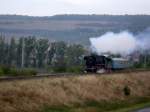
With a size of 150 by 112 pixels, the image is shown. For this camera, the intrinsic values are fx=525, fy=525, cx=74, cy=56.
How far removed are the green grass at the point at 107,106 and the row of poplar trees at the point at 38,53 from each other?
226 ft

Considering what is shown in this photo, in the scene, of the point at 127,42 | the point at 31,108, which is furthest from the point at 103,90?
the point at 127,42

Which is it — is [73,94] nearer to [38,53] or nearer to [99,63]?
[99,63]

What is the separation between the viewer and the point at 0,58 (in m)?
127

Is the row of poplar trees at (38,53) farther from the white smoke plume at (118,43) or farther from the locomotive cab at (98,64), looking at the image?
the locomotive cab at (98,64)

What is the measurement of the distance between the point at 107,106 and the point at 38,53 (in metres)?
84.7

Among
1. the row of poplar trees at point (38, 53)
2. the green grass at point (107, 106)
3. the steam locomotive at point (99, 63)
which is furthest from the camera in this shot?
the row of poplar trees at point (38, 53)

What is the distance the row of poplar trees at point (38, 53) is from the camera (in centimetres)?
12938

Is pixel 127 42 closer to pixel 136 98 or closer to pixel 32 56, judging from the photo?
pixel 136 98

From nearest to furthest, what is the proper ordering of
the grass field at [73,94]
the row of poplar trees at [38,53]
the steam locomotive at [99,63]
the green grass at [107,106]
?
the grass field at [73,94] < the green grass at [107,106] < the steam locomotive at [99,63] < the row of poplar trees at [38,53]

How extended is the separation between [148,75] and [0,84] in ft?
124

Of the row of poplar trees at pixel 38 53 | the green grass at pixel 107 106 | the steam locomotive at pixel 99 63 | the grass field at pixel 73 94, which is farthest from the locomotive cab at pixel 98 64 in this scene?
the row of poplar trees at pixel 38 53

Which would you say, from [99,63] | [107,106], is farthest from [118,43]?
[107,106]

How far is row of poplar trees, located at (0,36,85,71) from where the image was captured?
424ft

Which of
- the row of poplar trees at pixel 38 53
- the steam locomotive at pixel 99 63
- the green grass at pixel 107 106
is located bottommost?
the row of poplar trees at pixel 38 53
